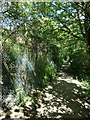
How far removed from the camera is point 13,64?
6.77 metres

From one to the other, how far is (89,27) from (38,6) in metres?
2.47

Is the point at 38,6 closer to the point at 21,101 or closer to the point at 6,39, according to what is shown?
the point at 6,39

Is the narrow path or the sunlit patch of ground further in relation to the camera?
the narrow path

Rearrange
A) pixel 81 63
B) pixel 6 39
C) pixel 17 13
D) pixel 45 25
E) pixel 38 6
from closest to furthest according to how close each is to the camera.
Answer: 1. pixel 6 39
2. pixel 17 13
3. pixel 81 63
4. pixel 38 6
5. pixel 45 25

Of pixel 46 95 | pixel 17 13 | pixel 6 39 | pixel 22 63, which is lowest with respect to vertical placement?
pixel 46 95

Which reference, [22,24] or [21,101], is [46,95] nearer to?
[21,101]

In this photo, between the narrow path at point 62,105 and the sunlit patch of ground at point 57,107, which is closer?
the sunlit patch of ground at point 57,107

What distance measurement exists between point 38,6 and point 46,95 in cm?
A: 399

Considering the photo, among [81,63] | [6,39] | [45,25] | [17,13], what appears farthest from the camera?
[45,25]

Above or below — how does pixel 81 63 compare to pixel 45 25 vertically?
A: below

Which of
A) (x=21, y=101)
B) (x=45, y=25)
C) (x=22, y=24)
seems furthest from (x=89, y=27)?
(x=21, y=101)

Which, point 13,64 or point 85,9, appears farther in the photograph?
point 85,9

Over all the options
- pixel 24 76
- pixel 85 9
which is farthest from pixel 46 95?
pixel 85 9

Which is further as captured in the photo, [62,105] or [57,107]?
[62,105]
